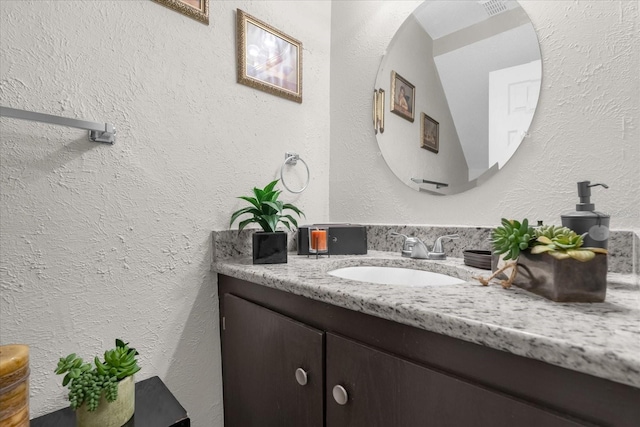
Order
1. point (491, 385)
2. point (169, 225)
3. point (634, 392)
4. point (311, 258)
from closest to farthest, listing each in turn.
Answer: point (634, 392) → point (491, 385) → point (169, 225) → point (311, 258)

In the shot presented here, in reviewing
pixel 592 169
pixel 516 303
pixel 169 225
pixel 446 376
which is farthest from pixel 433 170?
pixel 169 225

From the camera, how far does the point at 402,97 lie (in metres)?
1.20

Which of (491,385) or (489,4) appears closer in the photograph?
(491,385)

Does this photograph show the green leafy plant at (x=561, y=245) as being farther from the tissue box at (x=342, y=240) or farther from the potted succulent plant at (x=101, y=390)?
the potted succulent plant at (x=101, y=390)

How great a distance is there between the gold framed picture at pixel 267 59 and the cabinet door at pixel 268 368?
0.77m

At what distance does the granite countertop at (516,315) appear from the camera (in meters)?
0.36

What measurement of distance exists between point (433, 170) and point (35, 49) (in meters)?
1.15

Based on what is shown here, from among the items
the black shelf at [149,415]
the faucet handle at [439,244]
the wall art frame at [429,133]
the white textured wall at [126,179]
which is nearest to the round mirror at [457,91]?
the wall art frame at [429,133]

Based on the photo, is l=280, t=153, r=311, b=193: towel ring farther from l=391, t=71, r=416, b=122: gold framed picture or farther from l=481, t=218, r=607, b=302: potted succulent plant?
l=481, t=218, r=607, b=302: potted succulent plant

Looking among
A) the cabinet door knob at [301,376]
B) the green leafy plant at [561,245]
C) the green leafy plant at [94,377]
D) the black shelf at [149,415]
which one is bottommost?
the black shelf at [149,415]

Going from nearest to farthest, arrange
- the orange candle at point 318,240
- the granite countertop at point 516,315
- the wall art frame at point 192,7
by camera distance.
Answer: the granite countertop at point 516,315 < the wall art frame at point 192,7 < the orange candle at point 318,240

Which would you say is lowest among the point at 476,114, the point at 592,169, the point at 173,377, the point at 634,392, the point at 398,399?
the point at 173,377

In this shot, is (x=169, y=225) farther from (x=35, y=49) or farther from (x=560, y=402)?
(x=560, y=402)

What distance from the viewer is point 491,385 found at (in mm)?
456
